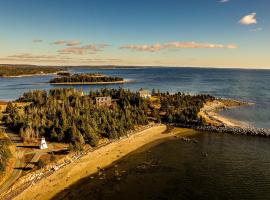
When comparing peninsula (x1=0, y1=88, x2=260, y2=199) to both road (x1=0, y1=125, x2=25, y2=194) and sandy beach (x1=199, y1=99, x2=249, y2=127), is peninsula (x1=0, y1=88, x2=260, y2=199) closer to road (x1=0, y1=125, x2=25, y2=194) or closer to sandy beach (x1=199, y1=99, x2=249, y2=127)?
road (x1=0, y1=125, x2=25, y2=194)

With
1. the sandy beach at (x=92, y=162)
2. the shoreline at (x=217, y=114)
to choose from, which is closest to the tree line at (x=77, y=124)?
the sandy beach at (x=92, y=162)

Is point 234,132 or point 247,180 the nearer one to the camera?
point 247,180

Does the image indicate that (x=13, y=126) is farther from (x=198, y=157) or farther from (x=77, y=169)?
(x=198, y=157)

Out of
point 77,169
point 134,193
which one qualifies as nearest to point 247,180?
point 134,193

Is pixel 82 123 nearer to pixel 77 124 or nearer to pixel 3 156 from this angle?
pixel 77 124

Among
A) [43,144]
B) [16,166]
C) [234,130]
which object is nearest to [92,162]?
[43,144]

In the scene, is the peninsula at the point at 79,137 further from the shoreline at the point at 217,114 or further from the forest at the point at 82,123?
the shoreline at the point at 217,114

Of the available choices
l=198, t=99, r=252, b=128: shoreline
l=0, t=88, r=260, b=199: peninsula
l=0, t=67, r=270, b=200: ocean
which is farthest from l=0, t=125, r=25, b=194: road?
l=198, t=99, r=252, b=128: shoreline
